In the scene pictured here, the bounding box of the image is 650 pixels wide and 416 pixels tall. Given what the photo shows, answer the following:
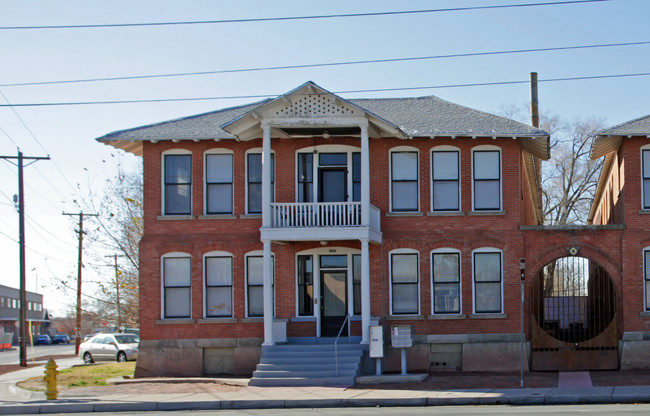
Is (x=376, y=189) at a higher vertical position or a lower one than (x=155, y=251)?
higher

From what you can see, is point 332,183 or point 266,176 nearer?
point 266,176

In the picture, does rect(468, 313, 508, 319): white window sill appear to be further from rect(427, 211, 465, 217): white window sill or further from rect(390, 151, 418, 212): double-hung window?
rect(390, 151, 418, 212): double-hung window

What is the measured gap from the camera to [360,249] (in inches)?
1020

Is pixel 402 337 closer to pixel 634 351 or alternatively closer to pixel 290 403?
pixel 290 403

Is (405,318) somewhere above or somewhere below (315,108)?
below

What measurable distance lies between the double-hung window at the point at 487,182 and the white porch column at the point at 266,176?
247 inches

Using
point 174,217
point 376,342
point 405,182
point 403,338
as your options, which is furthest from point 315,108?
point 403,338

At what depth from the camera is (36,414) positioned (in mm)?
18875

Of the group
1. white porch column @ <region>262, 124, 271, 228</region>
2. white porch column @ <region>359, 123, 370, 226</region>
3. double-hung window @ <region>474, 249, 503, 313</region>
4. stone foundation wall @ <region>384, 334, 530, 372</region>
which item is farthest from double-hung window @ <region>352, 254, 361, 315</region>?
double-hung window @ <region>474, 249, 503, 313</region>

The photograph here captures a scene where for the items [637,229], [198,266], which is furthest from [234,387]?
[637,229]

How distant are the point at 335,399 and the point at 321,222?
267 inches

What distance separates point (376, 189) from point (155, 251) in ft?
23.0

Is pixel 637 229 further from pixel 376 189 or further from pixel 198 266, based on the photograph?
pixel 198 266

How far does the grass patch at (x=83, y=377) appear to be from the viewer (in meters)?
24.6
